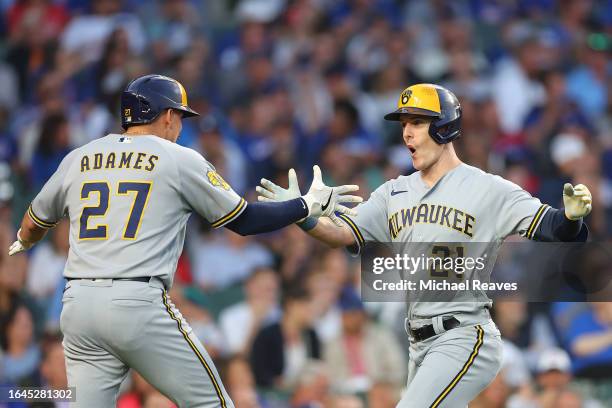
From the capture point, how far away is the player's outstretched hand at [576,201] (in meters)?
5.43

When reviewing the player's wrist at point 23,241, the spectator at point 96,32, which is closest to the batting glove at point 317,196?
the player's wrist at point 23,241

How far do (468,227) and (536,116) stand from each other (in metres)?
5.82

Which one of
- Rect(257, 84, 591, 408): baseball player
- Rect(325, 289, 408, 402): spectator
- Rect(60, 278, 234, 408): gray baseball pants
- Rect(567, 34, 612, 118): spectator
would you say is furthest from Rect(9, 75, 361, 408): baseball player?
Rect(567, 34, 612, 118): spectator

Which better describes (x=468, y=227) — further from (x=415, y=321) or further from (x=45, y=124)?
(x=45, y=124)

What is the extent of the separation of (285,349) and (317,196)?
Result: 10.9ft

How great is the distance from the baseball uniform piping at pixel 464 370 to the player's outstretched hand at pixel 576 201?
0.77 m

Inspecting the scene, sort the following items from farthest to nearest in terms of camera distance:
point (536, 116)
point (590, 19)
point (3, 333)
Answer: point (590, 19) < point (536, 116) < point (3, 333)

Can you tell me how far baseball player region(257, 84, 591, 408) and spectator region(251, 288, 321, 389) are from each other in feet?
9.44

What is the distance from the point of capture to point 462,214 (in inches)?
231

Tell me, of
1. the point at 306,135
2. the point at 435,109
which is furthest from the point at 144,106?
the point at 306,135

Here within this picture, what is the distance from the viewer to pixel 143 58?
11.6 m

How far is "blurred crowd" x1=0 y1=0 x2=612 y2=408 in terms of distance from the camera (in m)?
8.66

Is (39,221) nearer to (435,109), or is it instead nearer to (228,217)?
(228,217)

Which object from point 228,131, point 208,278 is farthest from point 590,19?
point 208,278
